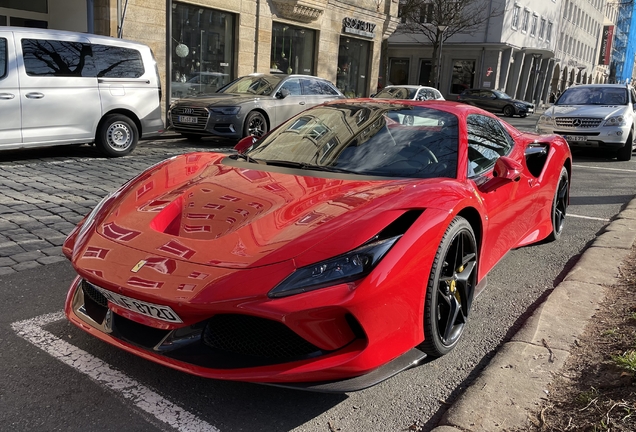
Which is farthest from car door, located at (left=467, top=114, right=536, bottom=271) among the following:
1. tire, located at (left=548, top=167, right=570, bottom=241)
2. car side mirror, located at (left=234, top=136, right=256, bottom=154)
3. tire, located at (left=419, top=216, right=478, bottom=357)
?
car side mirror, located at (left=234, top=136, right=256, bottom=154)

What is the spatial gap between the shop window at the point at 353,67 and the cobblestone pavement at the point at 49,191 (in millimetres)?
13678

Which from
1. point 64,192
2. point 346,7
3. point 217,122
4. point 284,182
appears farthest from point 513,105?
point 284,182

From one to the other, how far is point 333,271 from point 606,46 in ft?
A: 281

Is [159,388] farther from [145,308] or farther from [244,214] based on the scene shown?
[244,214]

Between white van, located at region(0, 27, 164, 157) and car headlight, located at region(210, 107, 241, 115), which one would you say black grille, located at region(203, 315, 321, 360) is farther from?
car headlight, located at region(210, 107, 241, 115)

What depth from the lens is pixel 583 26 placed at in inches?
2440

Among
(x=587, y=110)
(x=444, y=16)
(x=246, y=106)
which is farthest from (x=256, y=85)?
(x=444, y=16)

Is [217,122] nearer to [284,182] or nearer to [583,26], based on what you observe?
[284,182]

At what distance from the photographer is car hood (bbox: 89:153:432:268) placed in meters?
2.39

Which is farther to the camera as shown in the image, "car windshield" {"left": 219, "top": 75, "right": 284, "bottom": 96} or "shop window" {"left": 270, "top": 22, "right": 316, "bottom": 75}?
"shop window" {"left": 270, "top": 22, "right": 316, "bottom": 75}

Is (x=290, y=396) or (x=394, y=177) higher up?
(x=394, y=177)

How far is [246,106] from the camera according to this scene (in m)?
11.2

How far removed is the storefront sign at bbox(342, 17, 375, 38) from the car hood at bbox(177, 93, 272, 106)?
1172 centimetres

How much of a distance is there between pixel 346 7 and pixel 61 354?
70.4ft
